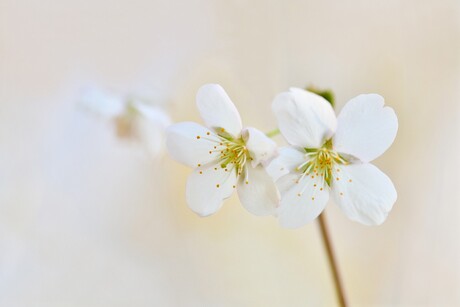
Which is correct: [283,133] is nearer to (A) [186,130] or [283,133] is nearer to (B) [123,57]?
(A) [186,130]

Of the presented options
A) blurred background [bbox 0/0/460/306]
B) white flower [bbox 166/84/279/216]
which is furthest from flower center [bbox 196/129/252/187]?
blurred background [bbox 0/0/460/306]

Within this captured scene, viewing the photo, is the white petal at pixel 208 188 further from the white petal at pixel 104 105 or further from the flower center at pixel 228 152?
the white petal at pixel 104 105

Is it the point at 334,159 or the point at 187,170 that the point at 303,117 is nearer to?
the point at 334,159

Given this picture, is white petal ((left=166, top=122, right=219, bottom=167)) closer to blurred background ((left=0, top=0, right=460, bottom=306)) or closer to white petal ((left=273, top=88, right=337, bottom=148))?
white petal ((left=273, top=88, right=337, bottom=148))

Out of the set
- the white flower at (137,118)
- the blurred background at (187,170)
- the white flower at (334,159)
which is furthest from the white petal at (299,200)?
the blurred background at (187,170)

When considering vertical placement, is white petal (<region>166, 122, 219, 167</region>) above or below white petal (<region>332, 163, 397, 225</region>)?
above

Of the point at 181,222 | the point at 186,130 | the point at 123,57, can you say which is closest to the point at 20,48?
Result: the point at 123,57

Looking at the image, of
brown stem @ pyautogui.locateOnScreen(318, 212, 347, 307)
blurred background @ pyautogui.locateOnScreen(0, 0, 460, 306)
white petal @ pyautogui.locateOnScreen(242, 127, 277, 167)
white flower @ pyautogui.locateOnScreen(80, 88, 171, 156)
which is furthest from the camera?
blurred background @ pyautogui.locateOnScreen(0, 0, 460, 306)

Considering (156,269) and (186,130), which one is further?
(156,269)
